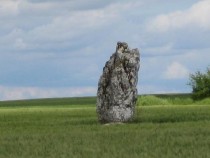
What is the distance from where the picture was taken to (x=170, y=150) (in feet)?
66.6

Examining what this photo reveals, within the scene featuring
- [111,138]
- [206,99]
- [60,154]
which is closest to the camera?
[60,154]

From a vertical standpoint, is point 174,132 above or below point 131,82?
below

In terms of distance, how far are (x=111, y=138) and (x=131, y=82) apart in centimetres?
977

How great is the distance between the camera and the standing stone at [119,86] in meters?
33.9

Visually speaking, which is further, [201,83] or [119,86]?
[201,83]

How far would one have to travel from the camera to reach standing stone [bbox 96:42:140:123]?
33938mm

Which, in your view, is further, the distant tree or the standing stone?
the distant tree

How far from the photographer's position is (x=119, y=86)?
34156 mm

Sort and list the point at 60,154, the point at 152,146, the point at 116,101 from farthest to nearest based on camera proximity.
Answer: the point at 116,101 → the point at 152,146 → the point at 60,154

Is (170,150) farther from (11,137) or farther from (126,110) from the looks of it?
(126,110)

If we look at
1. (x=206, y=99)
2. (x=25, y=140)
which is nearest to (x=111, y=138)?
(x=25, y=140)

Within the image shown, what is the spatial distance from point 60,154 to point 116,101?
14223 millimetres

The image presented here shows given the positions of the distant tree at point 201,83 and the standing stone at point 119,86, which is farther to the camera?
the distant tree at point 201,83

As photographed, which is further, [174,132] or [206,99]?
[206,99]
